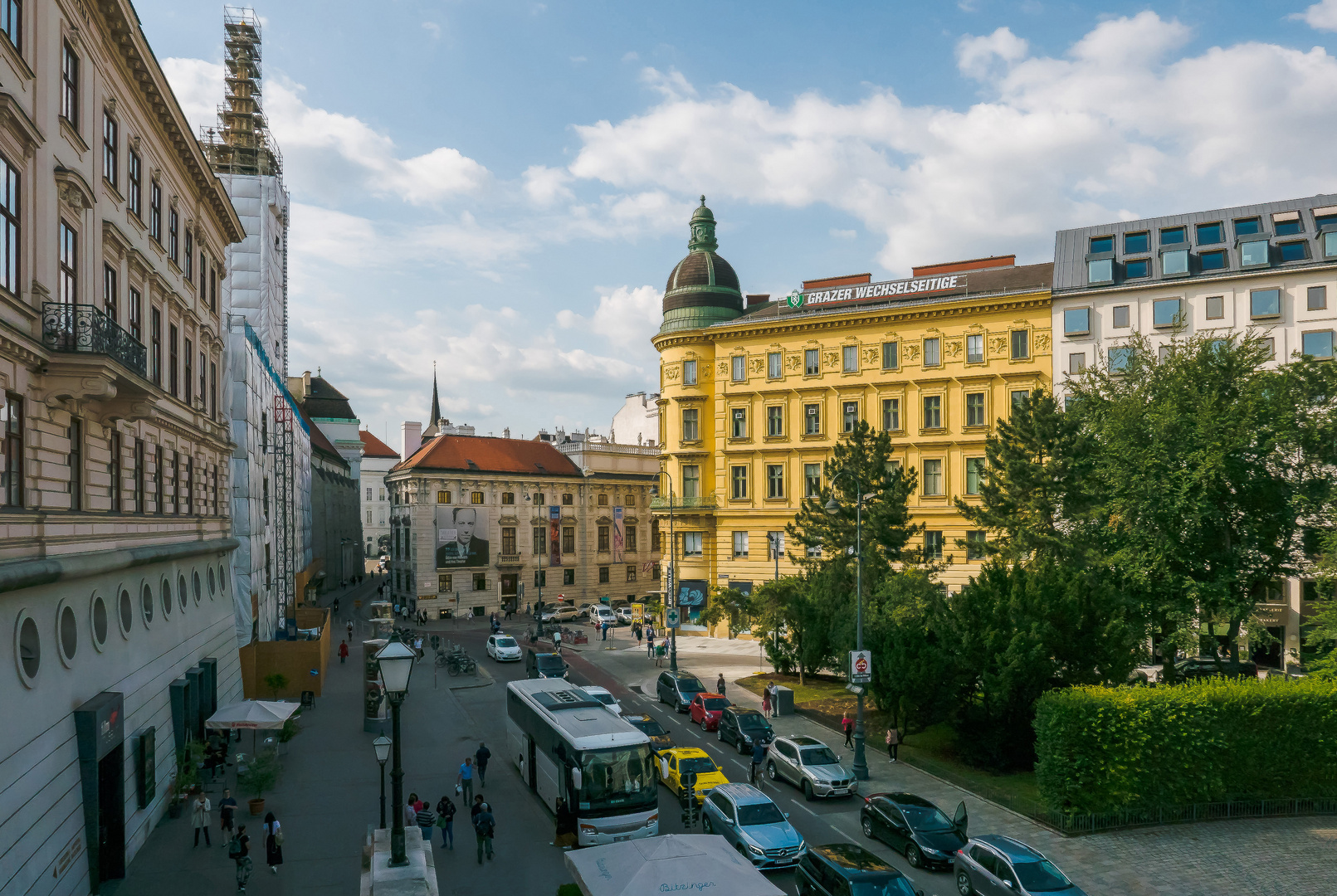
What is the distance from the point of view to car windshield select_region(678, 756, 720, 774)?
26.2 metres

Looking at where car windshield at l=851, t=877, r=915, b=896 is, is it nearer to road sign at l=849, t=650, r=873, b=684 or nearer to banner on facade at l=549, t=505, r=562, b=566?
road sign at l=849, t=650, r=873, b=684

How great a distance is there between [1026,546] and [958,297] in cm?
2313

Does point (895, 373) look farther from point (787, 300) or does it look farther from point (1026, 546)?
point (1026, 546)

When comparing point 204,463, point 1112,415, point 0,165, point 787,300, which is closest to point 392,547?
point 787,300

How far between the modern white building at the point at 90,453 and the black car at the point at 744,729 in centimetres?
1732

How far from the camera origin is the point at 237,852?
64.3 ft

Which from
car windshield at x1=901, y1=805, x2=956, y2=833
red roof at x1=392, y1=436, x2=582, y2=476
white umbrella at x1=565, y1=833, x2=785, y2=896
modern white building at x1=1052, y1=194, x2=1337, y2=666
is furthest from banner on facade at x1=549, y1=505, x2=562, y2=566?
white umbrella at x1=565, y1=833, x2=785, y2=896

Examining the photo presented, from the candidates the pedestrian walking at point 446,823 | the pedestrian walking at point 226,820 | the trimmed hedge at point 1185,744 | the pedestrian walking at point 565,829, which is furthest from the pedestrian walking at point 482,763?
the trimmed hedge at point 1185,744

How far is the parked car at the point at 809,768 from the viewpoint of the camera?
26125 millimetres

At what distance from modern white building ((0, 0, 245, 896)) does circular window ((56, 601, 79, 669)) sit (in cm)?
5

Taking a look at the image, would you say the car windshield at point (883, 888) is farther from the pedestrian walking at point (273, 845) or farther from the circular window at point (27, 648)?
the circular window at point (27, 648)

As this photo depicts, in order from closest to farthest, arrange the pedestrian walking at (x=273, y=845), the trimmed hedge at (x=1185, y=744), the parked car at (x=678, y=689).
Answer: the pedestrian walking at (x=273, y=845)
the trimmed hedge at (x=1185, y=744)
the parked car at (x=678, y=689)

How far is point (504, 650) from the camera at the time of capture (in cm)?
5397

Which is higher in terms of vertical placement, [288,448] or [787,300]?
[787,300]
